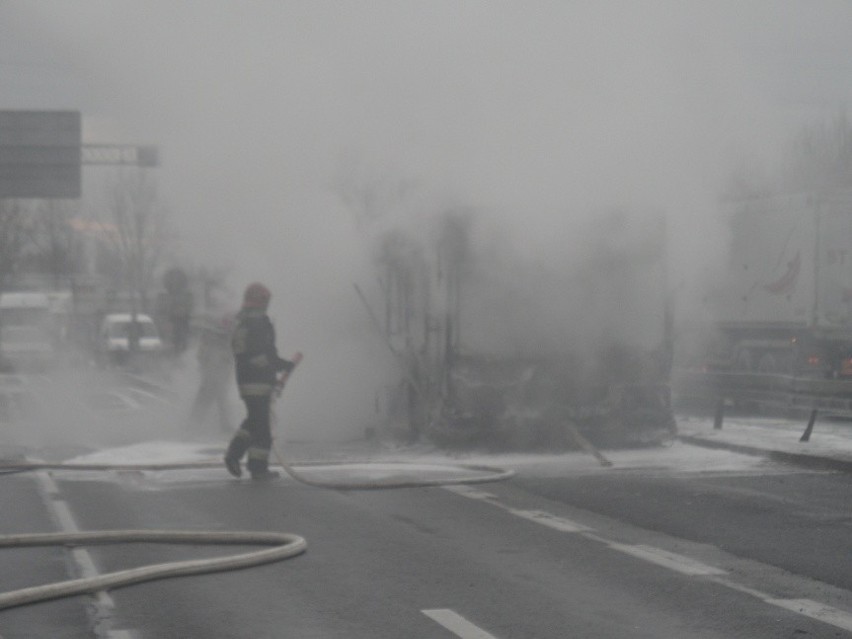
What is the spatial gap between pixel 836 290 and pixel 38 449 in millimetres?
14638

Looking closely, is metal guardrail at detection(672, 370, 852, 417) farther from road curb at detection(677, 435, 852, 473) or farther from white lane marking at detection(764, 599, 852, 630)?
white lane marking at detection(764, 599, 852, 630)

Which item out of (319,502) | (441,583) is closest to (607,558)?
(441,583)

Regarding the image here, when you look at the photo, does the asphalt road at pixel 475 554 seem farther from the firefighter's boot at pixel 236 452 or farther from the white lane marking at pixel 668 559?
the firefighter's boot at pixel 236 452

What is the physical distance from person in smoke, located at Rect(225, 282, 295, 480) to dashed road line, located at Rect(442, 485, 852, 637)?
196cm

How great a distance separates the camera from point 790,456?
14.5 m

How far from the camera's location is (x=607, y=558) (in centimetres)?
868

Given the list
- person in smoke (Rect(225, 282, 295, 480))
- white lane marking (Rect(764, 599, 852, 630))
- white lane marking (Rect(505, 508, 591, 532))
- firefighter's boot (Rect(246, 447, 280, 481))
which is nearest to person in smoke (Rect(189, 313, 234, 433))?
person in smoke (Rect(225, 282, 295, 480))

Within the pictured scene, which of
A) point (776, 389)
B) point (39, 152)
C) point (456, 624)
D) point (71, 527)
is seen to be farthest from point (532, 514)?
point (39, 152)

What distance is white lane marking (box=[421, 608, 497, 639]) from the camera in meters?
6.50

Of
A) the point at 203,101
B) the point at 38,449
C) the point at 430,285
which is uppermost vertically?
the point at 203,101

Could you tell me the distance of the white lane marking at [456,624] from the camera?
256 inches

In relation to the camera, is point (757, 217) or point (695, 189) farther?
point (757, 217)

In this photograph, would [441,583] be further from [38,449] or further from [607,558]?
[38,449]

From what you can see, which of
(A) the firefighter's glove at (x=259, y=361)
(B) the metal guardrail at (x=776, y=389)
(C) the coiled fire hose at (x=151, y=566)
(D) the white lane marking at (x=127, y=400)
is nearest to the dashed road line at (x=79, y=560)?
(C) the coiled fire hose at (x=151, y=566)
